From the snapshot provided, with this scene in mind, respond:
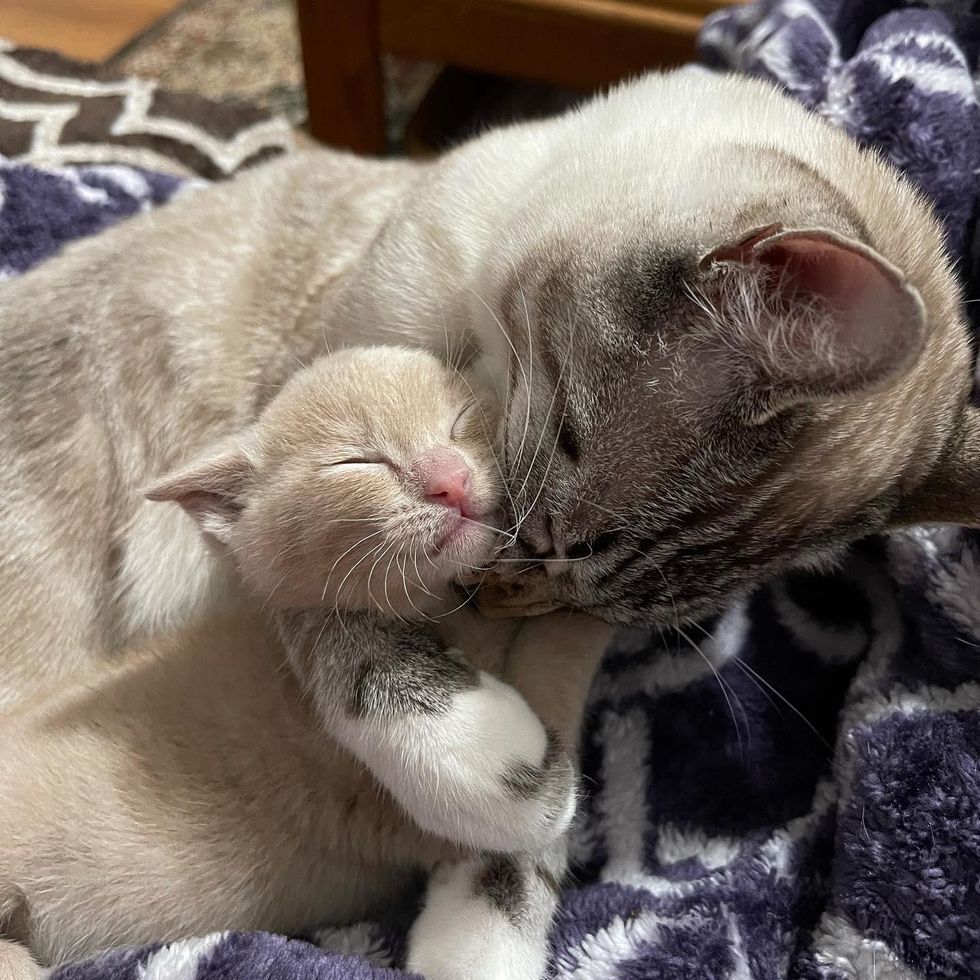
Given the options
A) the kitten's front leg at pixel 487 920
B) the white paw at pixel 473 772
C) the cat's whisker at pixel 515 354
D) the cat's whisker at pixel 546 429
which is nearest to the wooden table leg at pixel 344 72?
the cat's whisker at pixel 515 354

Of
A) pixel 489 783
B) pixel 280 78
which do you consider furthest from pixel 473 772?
pixel 280 78

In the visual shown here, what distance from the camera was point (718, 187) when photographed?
101 centimetres

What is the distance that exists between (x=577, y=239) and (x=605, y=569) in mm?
375

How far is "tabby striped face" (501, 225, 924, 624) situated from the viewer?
0.89 m

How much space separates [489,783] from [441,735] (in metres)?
0.07

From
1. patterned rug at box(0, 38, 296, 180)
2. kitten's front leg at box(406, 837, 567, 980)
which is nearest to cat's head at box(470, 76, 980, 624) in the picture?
kitten's front leg at box(406, 837, 567, 980)

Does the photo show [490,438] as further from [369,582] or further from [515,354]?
[369,582]

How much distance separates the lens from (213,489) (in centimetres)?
113

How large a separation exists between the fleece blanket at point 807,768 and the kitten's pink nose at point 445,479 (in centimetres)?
37

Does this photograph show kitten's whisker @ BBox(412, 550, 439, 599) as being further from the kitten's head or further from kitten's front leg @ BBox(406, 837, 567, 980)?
kitten's front leg @ BBox(406, 837, 567, 980)

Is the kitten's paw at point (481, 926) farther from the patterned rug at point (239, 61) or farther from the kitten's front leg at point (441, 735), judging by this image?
the patterned rug at point (239, 61)

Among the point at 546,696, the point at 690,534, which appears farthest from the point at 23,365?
the point at 690,534

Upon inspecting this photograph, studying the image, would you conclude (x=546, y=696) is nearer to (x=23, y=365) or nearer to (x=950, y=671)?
(x=950, y=671)

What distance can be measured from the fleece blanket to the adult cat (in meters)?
0.24
